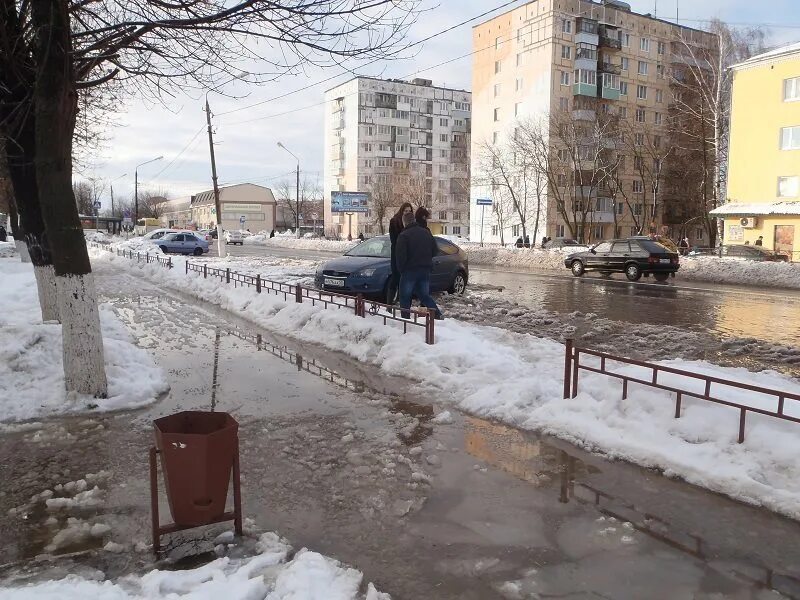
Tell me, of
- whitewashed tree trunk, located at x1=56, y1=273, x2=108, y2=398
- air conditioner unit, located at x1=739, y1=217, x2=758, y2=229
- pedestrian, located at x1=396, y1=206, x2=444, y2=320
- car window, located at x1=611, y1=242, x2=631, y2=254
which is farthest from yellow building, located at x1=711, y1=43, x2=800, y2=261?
whitewashed tree trunk, located at x1=56, y1=273, x2=108, y2=398

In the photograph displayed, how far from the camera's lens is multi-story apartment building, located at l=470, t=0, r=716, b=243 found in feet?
159

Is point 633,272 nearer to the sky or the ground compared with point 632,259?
nearer to the ground

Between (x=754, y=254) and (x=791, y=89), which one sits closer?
(x=754, y=254)

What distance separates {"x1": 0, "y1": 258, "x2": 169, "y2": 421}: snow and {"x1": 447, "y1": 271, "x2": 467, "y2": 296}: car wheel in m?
8.28

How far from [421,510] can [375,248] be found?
9830 mm

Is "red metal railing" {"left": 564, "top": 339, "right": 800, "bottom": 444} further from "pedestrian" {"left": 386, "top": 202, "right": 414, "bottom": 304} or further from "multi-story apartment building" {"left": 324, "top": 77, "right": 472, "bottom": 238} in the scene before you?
"multi-story apartment building" {"left": 324, "top": 77, "right": 472, "bottom": 238}

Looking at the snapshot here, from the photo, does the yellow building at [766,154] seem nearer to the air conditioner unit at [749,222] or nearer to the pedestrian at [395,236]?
the air conditioner unit at [749,222]

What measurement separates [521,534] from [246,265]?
2425 cm

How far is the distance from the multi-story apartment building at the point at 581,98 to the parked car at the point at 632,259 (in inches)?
879

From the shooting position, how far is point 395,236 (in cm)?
1073

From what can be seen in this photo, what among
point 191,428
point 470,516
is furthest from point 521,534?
point 191,428

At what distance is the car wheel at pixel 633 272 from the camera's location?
2228 centimetres

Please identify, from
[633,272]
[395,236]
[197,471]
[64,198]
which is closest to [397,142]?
[633,272]

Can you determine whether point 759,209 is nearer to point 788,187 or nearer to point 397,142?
point 788,187
